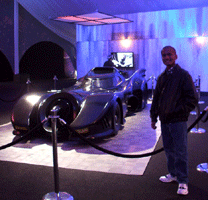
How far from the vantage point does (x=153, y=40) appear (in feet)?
47.7

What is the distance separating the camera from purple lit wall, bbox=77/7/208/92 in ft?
44.5

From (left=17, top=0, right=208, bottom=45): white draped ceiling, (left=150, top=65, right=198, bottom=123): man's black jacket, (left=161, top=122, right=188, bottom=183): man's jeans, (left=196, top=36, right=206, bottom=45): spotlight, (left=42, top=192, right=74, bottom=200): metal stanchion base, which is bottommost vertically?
(left=42, top=192, right=74, bottom=200): metal stanchion base

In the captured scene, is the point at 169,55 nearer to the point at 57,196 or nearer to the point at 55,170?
the point at 55,170

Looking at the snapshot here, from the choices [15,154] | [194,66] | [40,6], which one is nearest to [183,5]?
[194,66]

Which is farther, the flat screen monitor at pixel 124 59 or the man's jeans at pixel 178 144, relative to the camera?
the flat screen monitor at pixel 124 59

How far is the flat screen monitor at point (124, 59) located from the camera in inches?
598

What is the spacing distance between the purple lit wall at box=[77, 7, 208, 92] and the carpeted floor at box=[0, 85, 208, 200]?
34.8ft

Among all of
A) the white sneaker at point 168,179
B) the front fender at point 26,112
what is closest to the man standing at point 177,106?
the white sneaker at point 168,179

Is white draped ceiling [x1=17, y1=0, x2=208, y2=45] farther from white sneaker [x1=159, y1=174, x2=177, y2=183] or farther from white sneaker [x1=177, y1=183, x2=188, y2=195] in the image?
white sneaker [x1=177, y1=183, x2=188, y2=195]

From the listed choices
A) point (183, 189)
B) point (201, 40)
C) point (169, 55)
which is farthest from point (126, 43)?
point (183, 189)

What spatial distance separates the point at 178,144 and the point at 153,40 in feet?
40.1

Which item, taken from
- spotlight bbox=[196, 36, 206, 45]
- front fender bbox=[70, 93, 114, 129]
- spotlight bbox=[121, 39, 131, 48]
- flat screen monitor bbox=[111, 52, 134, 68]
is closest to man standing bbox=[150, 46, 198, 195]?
front fender bbox=[70, 93, 114, 129]

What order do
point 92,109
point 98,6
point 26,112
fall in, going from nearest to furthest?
point 92,109, point 26,112, point 98,6

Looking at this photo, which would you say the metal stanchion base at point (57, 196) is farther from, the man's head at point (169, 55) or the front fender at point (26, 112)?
the front fender at point (26, 112)
